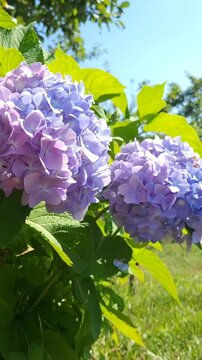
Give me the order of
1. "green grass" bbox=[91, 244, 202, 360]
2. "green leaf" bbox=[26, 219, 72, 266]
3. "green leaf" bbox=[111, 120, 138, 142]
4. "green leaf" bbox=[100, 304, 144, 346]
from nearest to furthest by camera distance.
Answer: "green leaf" bbox=[26, 219, 72, 266] → "green leaf" bbox=[111, 120, 138, 142] → "green leaf" bbox=[100, 304, 144, 346] → "green grass" bbox=[91, 244, 202, 360]

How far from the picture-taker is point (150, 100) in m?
1.47

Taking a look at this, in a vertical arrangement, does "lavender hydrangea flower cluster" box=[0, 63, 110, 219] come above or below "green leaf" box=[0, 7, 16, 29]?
below

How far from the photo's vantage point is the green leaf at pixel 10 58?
1189 mm

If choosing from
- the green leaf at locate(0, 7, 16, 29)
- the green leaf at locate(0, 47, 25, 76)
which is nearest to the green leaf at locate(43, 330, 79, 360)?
the green leaf at locate(0, 47, 25, 76)

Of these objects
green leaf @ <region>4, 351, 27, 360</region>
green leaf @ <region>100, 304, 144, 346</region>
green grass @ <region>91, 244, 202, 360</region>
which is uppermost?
green leaf @ <region>4, 351, 27, 360</region>

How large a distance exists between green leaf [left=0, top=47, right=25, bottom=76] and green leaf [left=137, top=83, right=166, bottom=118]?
383mm

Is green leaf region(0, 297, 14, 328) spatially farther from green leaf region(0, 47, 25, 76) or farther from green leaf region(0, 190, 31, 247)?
green leaf region(0, 47, 25, 76)

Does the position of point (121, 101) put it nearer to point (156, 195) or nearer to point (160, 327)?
point (156, 195)

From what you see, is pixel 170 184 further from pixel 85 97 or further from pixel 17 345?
pixel 17 345

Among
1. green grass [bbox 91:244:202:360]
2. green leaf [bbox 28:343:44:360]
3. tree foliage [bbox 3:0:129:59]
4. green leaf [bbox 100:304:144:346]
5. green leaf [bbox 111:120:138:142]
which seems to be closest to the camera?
green leaf [bbox 28:343:44:360]

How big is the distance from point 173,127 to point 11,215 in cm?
61

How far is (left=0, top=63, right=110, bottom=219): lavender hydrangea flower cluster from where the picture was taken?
903mm

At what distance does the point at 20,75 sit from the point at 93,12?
170 inches

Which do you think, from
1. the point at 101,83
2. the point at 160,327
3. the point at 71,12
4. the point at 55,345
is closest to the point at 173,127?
the point at 101,83
